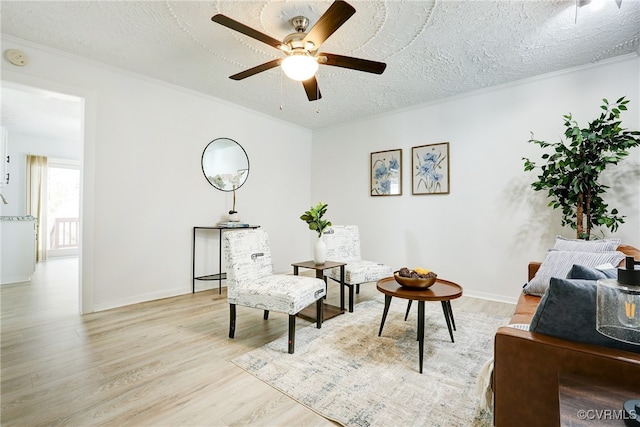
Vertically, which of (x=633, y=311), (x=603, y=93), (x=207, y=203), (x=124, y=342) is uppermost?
(x=603, y=93)

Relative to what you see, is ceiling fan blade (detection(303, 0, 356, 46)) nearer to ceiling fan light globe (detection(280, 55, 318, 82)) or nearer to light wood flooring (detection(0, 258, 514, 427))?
ceiling fan light globe (detection(280, 55, 318, 82))

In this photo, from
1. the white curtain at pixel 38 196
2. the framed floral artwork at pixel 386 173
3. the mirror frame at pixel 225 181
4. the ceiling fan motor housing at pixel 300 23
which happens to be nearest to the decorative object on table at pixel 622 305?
the ceiling fan motor housing at pixel 300 23

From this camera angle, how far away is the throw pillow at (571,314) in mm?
1041

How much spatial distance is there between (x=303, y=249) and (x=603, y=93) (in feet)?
14.9

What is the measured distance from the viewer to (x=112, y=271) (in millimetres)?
3225

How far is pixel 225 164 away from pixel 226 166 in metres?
0.03

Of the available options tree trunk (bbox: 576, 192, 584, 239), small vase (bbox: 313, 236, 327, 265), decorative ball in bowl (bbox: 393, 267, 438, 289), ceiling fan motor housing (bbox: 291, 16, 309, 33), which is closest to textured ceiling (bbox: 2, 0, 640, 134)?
ceiling fan motor housing (bbox: 291, 16, 309, 33)

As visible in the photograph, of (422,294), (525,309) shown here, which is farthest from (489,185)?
(422,294)

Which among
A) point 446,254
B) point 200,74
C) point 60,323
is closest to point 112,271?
point 60,323

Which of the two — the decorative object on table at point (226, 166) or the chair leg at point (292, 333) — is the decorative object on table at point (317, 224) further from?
the decorative object on table at point (226, 166)

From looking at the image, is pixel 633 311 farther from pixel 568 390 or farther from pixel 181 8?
pixel 181 8

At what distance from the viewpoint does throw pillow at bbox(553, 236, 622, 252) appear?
7.26 feet

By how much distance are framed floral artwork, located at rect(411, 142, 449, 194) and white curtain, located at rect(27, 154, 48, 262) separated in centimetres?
720

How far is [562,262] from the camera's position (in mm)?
2205
